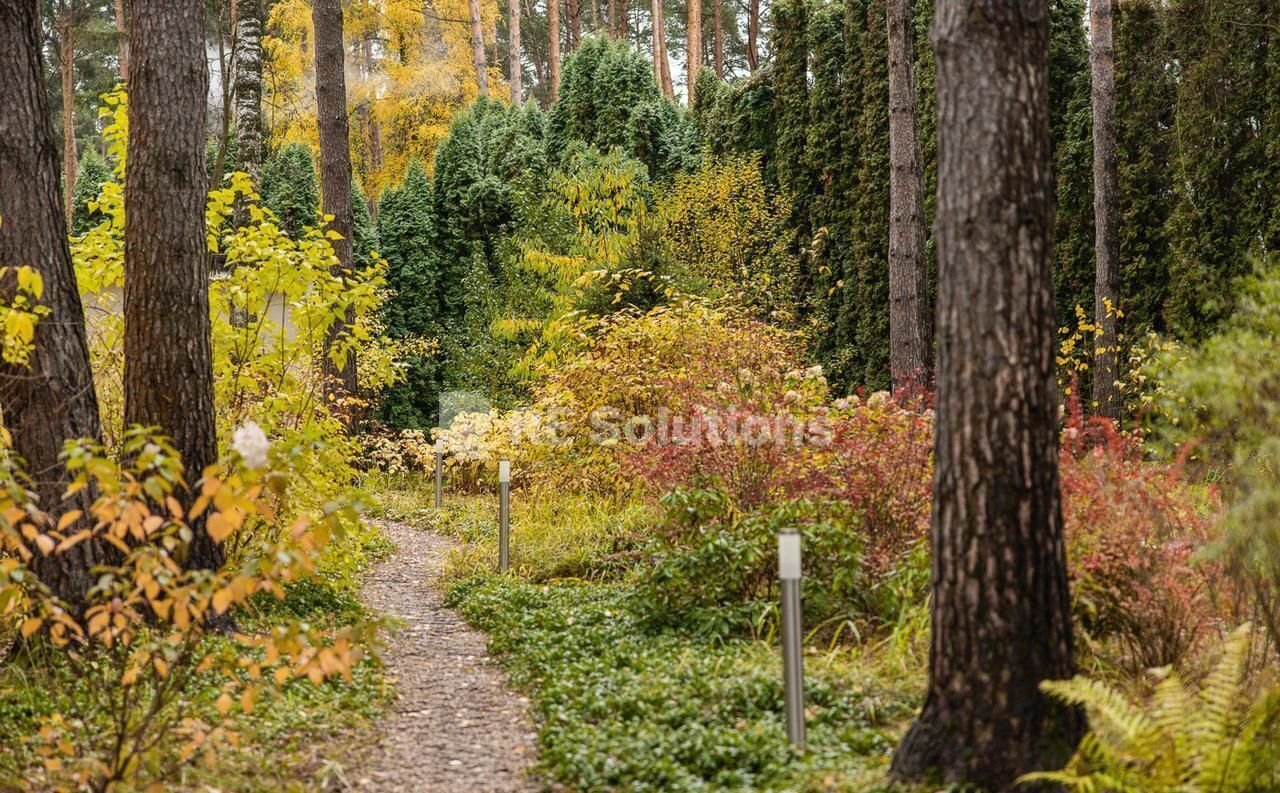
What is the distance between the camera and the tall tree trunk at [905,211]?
428 inches

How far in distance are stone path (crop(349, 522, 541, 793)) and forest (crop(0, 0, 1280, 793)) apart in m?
0.03

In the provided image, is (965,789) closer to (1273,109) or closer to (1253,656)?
(1253,656)

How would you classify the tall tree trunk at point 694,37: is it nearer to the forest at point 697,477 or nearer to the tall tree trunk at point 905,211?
the forest at point 697,477

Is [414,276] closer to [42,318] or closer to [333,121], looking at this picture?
[333,121]

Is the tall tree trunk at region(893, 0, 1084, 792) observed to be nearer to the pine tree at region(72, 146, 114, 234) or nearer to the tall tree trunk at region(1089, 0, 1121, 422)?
the tall tree trunk at region(1089, 0, 1121, 422)

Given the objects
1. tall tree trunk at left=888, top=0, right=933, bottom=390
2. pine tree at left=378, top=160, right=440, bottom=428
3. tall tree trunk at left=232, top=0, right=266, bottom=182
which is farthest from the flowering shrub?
pine tree at left=378, top=160, right=440, bottom=428

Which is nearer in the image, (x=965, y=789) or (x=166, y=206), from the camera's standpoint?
(x=965, y=789)

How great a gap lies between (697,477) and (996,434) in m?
3.05

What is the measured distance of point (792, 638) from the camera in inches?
157

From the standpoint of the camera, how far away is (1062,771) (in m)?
3.35

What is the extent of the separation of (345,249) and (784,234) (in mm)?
6223

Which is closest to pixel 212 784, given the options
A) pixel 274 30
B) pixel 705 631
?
pixel 705 631

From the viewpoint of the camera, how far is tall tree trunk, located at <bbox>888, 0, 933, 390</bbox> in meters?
10.9

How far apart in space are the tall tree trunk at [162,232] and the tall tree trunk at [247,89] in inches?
199
